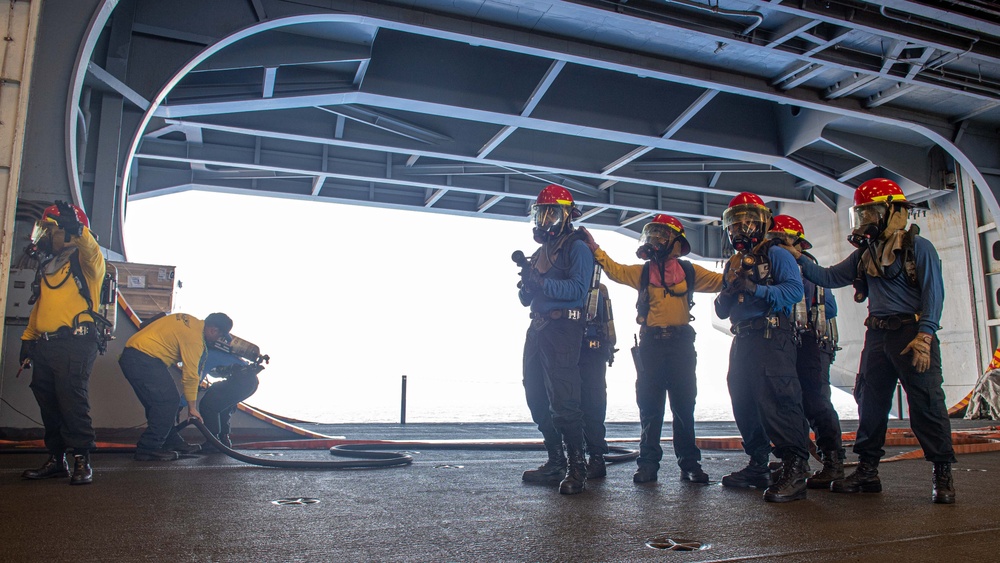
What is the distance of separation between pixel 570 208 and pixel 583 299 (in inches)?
27.7

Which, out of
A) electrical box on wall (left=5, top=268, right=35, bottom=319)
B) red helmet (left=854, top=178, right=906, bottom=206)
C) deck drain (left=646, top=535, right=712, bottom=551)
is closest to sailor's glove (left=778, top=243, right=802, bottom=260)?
red helmet (left=854, top=178, right=906, bottom=206)

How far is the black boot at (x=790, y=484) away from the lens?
152 inches

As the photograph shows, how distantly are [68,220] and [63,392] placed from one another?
1164 mm

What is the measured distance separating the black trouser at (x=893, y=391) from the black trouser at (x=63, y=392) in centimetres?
513

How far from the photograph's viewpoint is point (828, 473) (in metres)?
4.62

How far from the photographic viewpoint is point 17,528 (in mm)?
2986

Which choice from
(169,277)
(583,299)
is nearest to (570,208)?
(583,299)

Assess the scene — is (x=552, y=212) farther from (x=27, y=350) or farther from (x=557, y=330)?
(x=27, y=350)

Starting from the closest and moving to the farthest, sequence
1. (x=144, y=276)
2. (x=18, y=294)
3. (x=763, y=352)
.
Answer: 1. (x=763, y=352)
2. (x=18, y=294)
3. (x=144, y=276)

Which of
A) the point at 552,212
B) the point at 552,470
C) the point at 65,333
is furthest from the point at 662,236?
the point at 65,333

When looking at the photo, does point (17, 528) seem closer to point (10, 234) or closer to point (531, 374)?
point (10, 234)

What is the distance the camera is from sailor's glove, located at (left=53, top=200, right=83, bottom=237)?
4.32 metres

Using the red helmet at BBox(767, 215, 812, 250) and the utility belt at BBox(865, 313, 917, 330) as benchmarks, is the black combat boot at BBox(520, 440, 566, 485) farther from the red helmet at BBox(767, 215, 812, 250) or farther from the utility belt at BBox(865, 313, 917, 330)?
the red helmet at BBox(767, 215, 812, 250)

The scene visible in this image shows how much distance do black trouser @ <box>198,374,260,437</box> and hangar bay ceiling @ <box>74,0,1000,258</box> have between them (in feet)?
8.77
